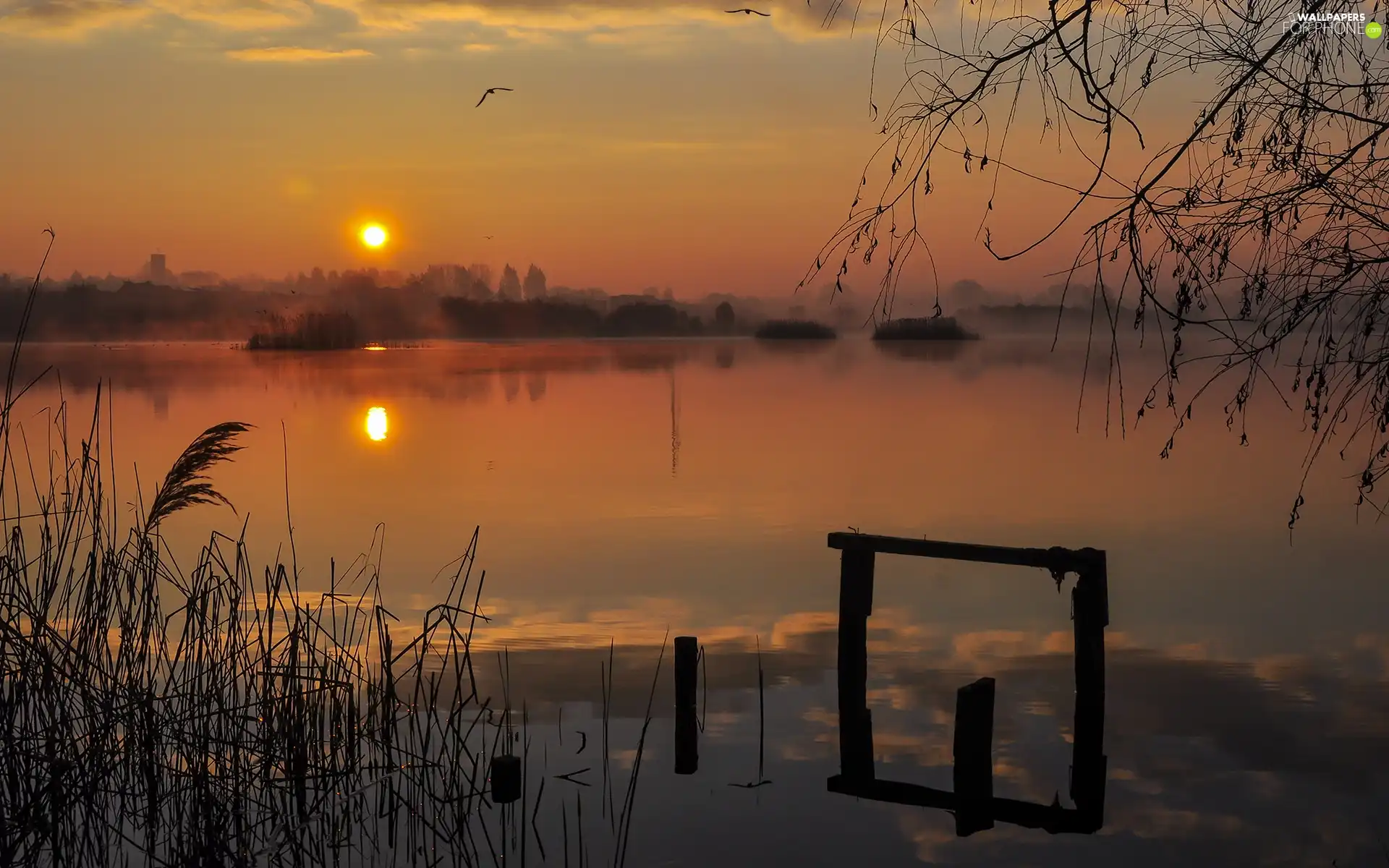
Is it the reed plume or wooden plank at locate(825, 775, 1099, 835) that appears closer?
the reed plume

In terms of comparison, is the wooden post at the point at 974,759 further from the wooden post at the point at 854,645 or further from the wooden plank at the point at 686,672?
the wooden plank at the point at 686,672

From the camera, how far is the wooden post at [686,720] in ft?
32.4

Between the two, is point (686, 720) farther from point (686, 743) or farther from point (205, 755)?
point (205, 755)

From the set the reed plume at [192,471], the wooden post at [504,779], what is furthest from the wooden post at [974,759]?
the reed plume at [192,471]

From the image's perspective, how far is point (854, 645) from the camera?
34.9ft

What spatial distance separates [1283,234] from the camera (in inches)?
213

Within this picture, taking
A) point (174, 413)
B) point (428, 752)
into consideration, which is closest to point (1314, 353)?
point (428, 752)

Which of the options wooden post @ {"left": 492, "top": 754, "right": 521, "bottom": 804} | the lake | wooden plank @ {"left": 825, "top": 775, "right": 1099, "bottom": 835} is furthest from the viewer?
the lake

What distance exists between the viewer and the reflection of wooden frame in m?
8.94

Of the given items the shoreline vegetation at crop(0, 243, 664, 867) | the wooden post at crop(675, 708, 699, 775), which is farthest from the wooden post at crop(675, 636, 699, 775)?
the shoreline vegetation at crop(0, 243, 664, 867)

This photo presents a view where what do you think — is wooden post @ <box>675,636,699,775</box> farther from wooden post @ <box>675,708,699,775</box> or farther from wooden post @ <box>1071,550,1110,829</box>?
wooden post @ <box>1071,550,1110,829</box>

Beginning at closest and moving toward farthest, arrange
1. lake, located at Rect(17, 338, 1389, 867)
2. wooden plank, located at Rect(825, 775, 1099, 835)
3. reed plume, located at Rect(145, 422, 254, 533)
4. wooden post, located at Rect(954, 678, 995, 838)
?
reed plume, located at Rect(145, 422, 254, 533), wooden post, located at Rect(954, 678, 995, 838), wooden plank, located at Rect(825, 775, 1099, 835), lake, located at Rect(17, 338, 1389, 867)

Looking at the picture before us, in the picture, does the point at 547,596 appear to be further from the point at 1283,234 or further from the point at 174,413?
the point at 174,413

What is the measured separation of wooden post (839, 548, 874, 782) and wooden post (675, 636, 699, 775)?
51.6 inches
